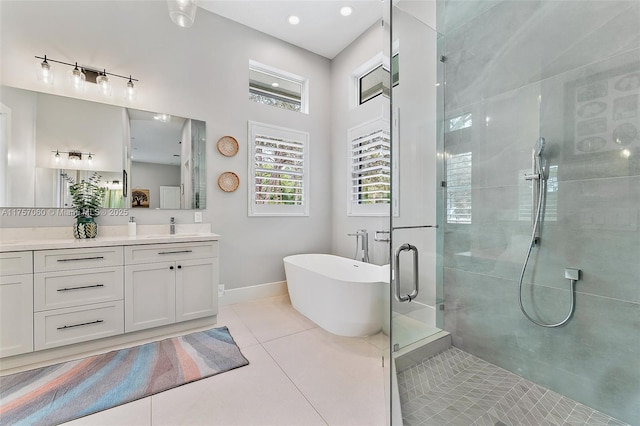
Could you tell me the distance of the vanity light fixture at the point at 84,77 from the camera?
2295 mm

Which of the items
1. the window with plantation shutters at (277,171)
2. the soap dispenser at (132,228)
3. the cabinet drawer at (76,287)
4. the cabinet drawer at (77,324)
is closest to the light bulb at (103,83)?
the soap dispenser at (132,228)

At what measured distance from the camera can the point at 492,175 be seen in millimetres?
1997

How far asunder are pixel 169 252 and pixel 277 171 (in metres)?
1.60

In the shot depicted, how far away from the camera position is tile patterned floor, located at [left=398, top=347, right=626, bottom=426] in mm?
1464

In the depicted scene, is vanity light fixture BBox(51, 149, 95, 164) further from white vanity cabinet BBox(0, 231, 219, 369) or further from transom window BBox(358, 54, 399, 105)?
transom window BBox(358, 54, 399, 105)

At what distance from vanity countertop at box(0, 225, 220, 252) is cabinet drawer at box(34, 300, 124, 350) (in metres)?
0.48

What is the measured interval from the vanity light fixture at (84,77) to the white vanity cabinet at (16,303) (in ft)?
5.06

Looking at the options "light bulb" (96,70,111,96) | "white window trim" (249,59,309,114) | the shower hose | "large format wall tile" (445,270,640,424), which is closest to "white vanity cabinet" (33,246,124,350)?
"light bulb" (96,70,111,96)

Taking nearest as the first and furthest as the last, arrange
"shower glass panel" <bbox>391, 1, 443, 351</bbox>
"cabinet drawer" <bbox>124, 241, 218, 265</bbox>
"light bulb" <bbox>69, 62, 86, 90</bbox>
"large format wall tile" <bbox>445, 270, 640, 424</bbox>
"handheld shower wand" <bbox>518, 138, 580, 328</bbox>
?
"large format wall tile" <bbox>445, 270, 640, 424</bbox> → "handheld shower wand" <bbox>518, 138, 580, 328</bbox> → "shower glass panel" <bbox>391, 1, 443, 351</bbox> → "cabinet drawer" <bbox>124, 241, 218, 265</bbox> → "light bulb" <bbox>69, 62, 86, 90</bbox>

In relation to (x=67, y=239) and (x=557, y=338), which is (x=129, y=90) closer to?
(x=67, y=239)

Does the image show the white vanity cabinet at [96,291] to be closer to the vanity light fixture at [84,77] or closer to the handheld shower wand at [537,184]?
the vanity light fixture at [84,77]

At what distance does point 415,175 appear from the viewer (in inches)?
84.4

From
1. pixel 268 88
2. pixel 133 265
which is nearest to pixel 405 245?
pixel 133 265

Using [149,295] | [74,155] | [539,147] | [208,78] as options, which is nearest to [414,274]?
[539,147]
